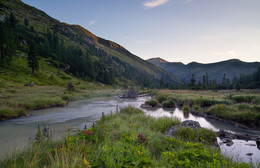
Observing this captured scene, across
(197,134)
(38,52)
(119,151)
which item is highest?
(38,52)

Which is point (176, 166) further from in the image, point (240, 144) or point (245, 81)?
point (245, 81)

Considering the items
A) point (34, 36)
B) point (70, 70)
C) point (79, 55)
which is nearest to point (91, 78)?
point (70, 70)

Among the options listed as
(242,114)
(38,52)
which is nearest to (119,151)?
(242,114)

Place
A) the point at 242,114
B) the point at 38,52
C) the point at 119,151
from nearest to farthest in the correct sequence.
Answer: the point at 119,151 < the point at 242,114 < the point at 38,52

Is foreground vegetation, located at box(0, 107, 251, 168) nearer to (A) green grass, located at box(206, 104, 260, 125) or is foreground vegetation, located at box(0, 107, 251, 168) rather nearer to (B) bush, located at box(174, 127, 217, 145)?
(B) bush, located at box(174, 127, 217, 145)

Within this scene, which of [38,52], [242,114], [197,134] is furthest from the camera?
[38,52]

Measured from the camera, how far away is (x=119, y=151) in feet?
13.4

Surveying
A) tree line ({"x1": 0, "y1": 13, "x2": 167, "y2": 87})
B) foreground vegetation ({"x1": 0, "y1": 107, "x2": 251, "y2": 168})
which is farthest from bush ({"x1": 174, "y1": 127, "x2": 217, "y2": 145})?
tree line ({"x1": 0, "y1": 13, "x2": 167, "y2": 87})

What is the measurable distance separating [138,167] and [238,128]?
12.4 m

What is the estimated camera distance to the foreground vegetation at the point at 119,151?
335cm

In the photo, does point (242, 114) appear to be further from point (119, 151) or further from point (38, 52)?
point (38, 52)

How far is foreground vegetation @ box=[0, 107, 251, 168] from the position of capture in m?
3.35

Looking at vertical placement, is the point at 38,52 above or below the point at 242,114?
above

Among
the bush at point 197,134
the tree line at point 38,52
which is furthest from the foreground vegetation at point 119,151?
the tree line at point 38,52
